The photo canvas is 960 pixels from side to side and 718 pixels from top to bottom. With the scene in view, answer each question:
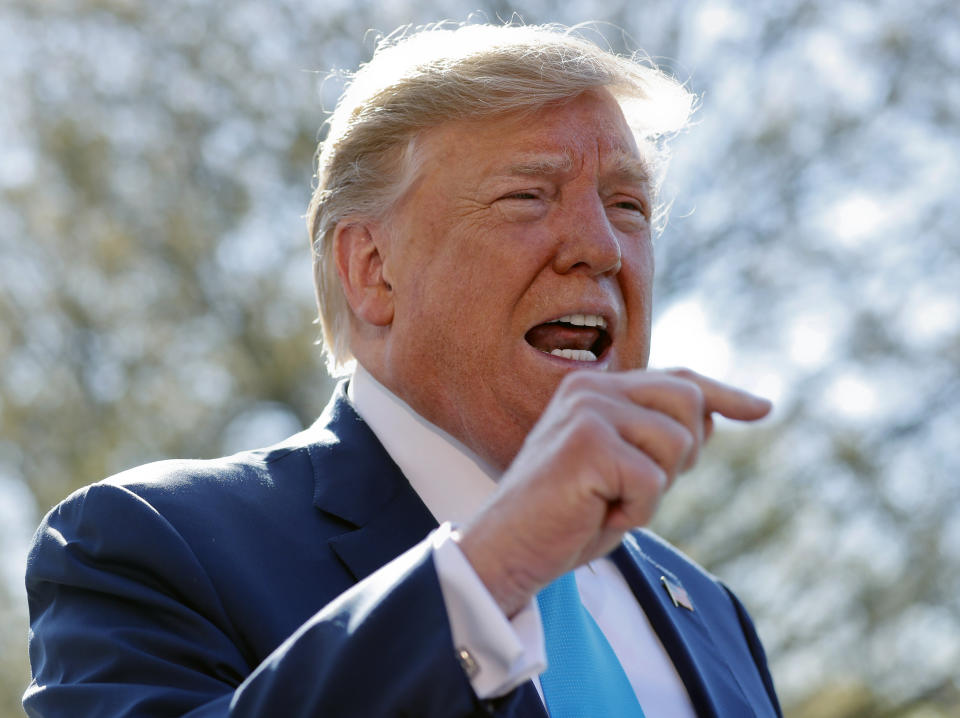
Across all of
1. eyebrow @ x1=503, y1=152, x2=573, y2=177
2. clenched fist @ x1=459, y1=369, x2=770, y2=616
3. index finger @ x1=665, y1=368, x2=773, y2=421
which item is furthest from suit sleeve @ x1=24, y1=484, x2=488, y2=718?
eyebrow @ x1=503, y1=152, x2=573, y2=177

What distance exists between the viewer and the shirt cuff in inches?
66.3

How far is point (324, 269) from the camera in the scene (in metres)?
3.42

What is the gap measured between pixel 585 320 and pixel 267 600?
39.1 inches

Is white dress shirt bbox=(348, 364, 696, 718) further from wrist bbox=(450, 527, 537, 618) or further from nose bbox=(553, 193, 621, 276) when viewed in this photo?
wrist bbox=(450, 527, 537, 618)

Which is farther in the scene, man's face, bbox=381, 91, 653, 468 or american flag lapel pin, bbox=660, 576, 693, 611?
american flag lapel pin, bbox=660, 576, 693, 611

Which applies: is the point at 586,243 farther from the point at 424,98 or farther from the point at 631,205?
the point at 424,98

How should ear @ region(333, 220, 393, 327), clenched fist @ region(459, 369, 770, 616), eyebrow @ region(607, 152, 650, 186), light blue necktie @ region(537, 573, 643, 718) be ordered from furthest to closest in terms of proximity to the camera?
1. ear @ region(333, 220, 393, 327)
2. eyebrow @ region(607, 152, 650, 186)
3. light blue necktie @ region(537, 573, 643, 718)
4. clenched fist @ region(459, 369, 770, 616)

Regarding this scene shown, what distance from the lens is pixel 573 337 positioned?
9.59 ft

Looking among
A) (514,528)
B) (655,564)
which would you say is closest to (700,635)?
(655,564)

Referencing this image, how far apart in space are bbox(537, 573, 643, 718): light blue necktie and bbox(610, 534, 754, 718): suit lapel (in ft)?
0.85

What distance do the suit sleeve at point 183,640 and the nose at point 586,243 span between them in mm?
944

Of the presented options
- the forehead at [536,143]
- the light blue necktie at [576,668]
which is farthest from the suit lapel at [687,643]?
the forehead at [536,143]

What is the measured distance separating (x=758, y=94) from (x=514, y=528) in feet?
33.8

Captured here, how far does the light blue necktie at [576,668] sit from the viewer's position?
237 centimetres
